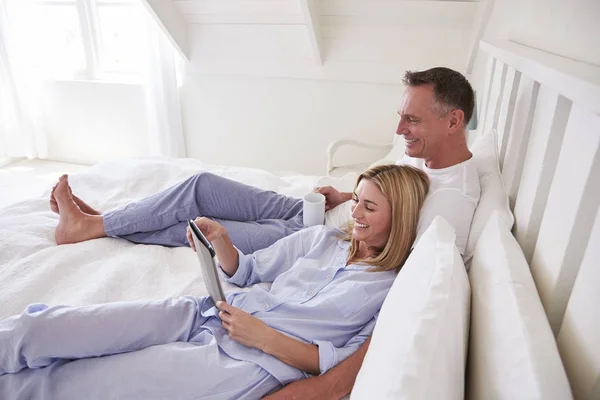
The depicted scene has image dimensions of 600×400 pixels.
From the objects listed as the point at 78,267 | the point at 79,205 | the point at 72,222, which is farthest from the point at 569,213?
the point at 79,205

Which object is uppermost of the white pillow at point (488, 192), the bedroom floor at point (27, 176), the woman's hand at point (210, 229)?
the white pillow at point (488, 192)

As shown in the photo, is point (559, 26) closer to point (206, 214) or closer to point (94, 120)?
point (206, 214)

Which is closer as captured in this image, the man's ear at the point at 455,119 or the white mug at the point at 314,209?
the man's ear at the point at 455,119

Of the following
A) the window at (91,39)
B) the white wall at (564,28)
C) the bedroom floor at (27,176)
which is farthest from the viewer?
the window at (91,39)

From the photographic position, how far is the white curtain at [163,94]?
9.32 feet

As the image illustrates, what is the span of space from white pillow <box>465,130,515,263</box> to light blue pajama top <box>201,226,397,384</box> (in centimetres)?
24

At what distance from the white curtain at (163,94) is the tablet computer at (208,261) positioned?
2138 millimetres

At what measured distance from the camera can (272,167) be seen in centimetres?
305

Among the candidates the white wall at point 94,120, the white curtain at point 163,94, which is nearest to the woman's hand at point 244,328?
the white curtain at point 163,94

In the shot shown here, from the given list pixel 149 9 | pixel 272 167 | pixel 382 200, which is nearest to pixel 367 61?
pixel 272 167

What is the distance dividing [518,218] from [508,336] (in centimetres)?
48

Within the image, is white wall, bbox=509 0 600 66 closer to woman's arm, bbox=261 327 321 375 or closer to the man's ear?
the man's ear

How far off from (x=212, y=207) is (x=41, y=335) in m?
0.75

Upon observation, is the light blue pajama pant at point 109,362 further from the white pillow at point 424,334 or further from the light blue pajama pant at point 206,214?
the light blue pajama pant at point 206,214
